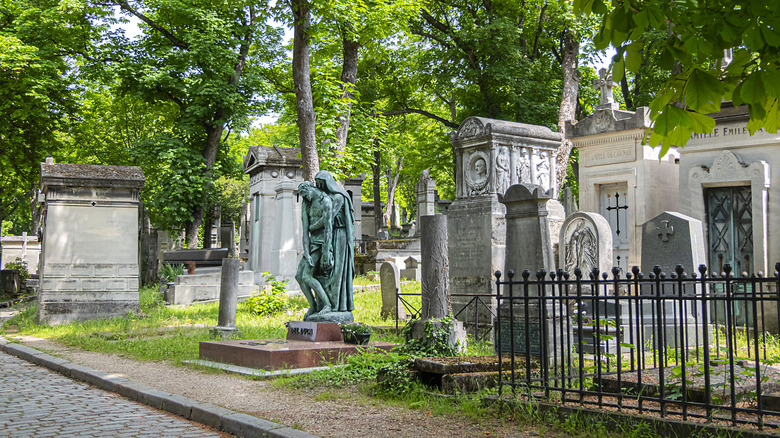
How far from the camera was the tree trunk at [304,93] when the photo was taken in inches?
572

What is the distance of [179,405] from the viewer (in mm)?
6453

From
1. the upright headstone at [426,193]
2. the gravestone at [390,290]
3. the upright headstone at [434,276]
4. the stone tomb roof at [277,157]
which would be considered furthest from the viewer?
the upright headstone at [426,193]

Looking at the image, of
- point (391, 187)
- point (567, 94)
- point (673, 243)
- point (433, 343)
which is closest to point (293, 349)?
point (433, 343)

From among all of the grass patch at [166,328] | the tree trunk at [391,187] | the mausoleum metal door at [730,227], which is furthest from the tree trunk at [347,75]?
the tree trunk at [391,187]

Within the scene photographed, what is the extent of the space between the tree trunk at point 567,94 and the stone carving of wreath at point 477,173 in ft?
33.2

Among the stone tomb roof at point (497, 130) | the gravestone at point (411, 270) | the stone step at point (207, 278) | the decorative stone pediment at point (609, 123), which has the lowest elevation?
the stone step at point (207, 278)

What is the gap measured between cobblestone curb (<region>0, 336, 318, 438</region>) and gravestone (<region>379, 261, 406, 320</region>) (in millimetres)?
6171

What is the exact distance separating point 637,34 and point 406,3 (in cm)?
1718

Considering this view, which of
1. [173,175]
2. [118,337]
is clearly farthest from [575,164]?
[118,337]

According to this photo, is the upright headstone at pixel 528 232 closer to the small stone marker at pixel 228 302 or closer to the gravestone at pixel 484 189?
the gravestone at pixel 484 189

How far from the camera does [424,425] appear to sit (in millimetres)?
5430

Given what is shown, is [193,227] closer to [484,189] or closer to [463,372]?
[484,189]

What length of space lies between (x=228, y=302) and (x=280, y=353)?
10.5 feet

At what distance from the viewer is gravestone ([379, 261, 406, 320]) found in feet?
44.1
